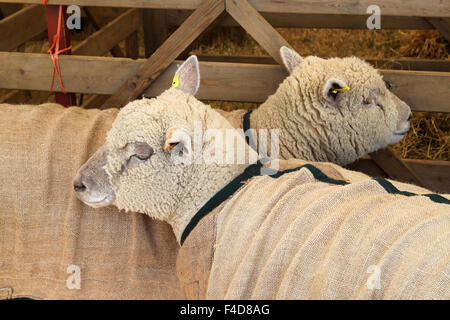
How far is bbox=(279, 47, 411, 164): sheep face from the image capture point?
2.42 m

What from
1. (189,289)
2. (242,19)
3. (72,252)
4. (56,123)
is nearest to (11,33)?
(56,123)

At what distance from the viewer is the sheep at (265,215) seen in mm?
1312

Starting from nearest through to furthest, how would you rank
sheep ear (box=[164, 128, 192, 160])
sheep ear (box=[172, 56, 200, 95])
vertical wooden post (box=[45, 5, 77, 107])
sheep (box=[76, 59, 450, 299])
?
1. sheep (box=[76, 59, 450, 299])
2. sheep ear (box=[164, 128, 192, 160])
3. sheep ear (box=[172, 56, 200, 95])
4. vertical wooden post (box=[45, 5, 77, 107])

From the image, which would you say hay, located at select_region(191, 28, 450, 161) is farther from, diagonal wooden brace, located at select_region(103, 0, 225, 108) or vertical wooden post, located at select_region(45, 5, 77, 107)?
vertical wooden post, located at select_region(45, 5, 77, 107)

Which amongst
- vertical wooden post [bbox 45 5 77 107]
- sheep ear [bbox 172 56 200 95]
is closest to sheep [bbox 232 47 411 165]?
sheep ear [bbox 172 56 200 95]

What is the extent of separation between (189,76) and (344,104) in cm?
87

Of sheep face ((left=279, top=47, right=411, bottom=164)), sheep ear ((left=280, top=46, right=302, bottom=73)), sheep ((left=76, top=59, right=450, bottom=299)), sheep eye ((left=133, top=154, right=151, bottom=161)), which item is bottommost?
sheep ((left=76, top=59, right=450, bottom=299))

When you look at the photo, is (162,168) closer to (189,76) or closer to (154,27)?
(189,76)

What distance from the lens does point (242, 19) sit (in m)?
2.59

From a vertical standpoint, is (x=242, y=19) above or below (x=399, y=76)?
above

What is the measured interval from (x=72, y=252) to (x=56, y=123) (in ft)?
2.10

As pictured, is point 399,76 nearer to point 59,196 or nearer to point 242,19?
point 242,19

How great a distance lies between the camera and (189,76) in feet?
6.79

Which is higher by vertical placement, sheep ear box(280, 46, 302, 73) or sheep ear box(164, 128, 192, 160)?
sheep ear box(280, 46, 302, 73)
